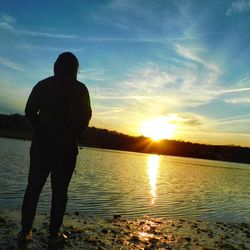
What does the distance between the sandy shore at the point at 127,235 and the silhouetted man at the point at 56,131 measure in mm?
769

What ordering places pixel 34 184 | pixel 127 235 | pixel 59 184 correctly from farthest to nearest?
pixel 127 235 < pixel 59 184 < pixel 34 184

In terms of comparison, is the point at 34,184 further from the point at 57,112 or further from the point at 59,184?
the point at 57,112

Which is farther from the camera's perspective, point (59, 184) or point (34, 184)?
point (59, 184)

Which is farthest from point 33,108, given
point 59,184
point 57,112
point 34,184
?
point 59,184

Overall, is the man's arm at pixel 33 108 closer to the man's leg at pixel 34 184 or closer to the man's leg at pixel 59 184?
the man's leg at pixel 34 184

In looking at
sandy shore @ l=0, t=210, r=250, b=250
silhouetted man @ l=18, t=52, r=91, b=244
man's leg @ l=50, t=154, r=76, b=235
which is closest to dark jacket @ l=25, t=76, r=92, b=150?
silhouetted man @ l=18, t=52, r=91, b=244

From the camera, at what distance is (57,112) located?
6141mm

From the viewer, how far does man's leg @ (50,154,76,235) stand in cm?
618

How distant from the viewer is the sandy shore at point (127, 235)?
6977 millimetres

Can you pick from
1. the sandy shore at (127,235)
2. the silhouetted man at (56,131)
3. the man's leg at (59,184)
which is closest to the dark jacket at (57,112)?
the silhouetted man at (56,131)

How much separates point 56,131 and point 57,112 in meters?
0.34

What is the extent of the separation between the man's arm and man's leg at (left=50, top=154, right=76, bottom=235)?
83 cm

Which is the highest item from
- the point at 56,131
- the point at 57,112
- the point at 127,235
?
the point at 57,112

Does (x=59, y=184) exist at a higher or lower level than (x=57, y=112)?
lower
